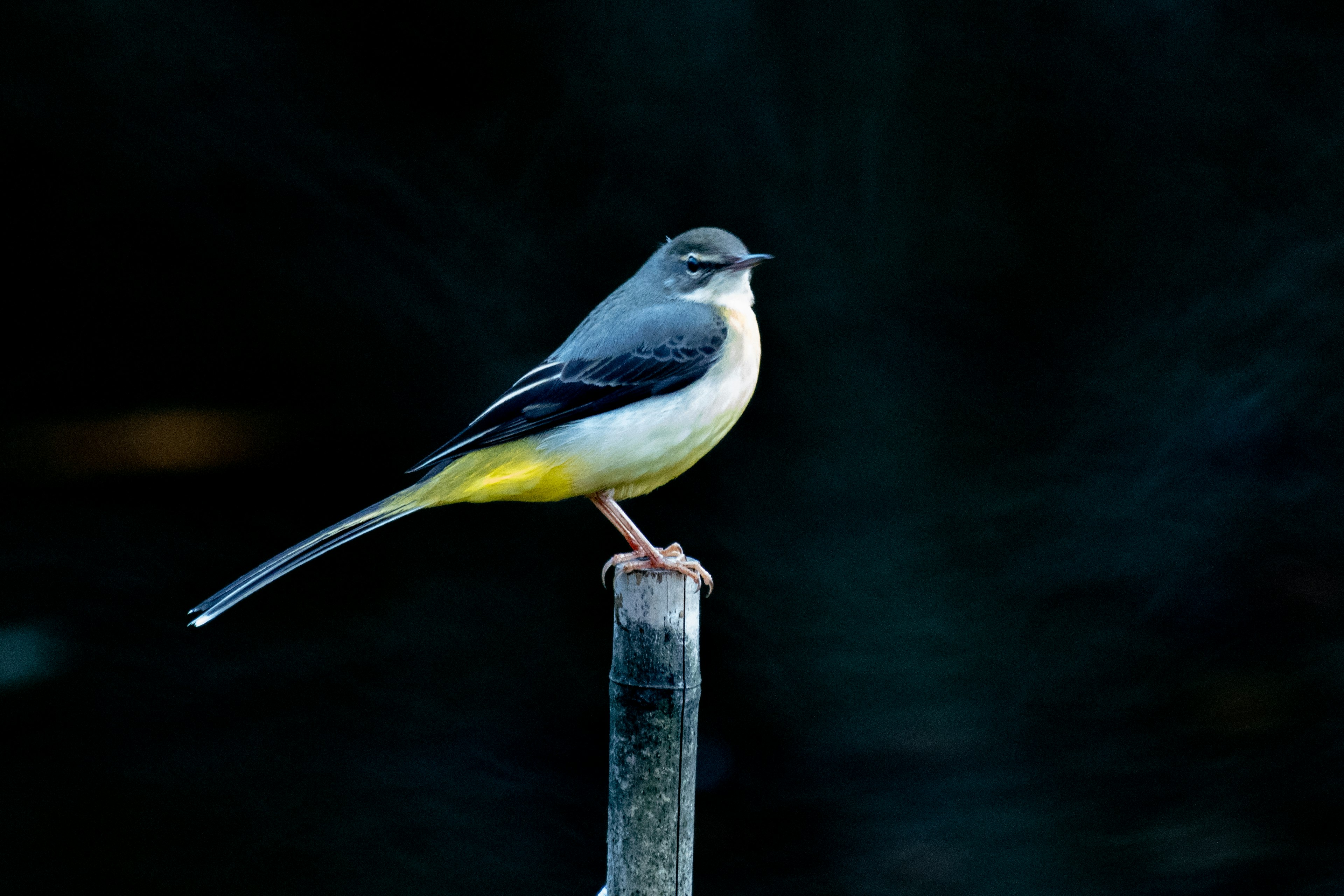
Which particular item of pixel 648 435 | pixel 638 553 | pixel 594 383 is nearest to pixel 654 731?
pixel 638 553

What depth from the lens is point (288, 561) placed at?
3270 millimetres

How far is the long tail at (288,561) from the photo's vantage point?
10.6 feet

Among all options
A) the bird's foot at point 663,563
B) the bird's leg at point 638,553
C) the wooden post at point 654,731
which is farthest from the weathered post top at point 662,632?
the bird's leg at point 638,553

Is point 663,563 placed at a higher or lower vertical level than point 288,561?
higher

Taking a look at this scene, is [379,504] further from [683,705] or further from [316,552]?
[683,705]

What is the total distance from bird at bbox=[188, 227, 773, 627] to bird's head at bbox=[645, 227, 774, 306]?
93 mm

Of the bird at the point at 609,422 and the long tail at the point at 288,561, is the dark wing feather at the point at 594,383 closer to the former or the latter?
the bird at the point at 609,422

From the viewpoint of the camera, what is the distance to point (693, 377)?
11.9ft

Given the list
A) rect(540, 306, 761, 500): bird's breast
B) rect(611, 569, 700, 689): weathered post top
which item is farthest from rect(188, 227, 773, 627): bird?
rect(611, 569, 700, 689): weathered post top

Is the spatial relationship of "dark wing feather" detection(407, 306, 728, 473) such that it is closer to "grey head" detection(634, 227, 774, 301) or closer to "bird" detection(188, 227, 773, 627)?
"bird" detection(188, 227, 773, 627)

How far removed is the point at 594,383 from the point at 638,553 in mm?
626

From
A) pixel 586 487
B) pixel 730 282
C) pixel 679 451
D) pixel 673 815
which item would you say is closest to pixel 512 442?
pixel 586 487

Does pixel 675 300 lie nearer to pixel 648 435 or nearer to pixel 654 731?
pixel 648 435

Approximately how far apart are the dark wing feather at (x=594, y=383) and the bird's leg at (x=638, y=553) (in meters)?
0.39
